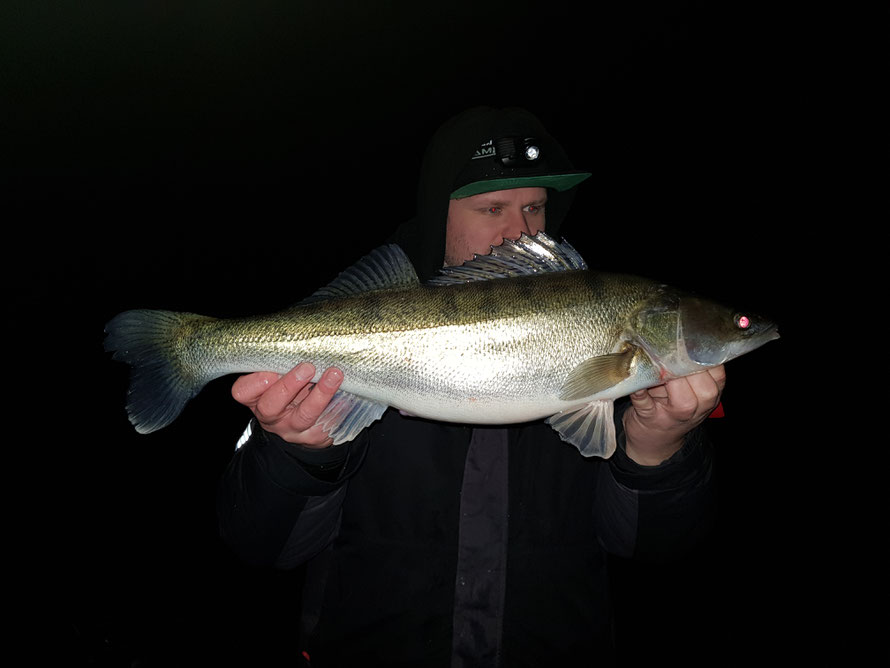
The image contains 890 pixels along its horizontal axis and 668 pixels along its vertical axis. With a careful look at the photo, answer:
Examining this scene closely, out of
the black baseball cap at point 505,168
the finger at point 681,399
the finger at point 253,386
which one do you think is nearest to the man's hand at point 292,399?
the finger at point 253,386

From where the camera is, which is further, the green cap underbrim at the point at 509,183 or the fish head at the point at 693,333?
the green cap underbrim at the point at 509,183

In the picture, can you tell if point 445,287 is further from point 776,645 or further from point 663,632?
point 776,645

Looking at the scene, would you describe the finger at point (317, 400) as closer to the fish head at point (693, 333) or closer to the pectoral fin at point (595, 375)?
the pectoral fin at point (595, 375)

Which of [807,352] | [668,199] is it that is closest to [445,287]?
[807,352]

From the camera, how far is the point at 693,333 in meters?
1.51

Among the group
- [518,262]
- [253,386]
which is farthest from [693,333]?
[253,386]

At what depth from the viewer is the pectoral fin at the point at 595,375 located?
4.83 ft

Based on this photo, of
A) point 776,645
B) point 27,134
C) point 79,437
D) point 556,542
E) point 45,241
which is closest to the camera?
point 556,542

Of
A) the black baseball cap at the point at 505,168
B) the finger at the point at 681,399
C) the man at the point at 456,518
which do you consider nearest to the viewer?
the finger at the point at 681,399

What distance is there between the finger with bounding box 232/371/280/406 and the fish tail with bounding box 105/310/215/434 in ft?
0.39

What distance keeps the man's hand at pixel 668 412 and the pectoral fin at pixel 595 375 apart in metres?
0.14

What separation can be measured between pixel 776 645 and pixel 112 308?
14065 mm

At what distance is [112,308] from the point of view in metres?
12.2

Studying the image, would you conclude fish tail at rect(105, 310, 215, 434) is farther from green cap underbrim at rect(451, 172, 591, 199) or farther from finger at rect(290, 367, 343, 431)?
green cap underbrim at rect(451, 172, 591, 199)
